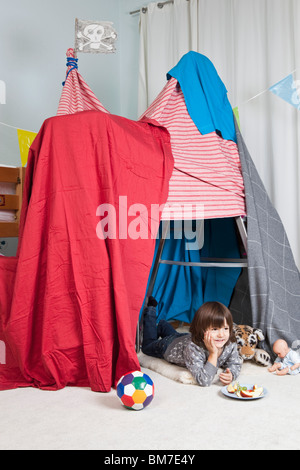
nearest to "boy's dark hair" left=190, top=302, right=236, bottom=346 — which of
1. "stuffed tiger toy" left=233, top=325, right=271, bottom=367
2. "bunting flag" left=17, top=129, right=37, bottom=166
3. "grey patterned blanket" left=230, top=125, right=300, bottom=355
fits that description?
"stuffed tiger toy" left=233, top=325, right=271, bottom=367

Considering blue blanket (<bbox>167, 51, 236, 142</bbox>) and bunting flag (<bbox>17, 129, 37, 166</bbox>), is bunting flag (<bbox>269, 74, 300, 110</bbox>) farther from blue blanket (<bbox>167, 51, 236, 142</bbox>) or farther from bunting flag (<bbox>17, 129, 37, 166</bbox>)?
bunting flag (<bbox>17, 129, 37, 166</bbox>)

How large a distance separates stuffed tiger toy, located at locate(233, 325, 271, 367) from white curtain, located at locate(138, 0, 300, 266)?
986mm

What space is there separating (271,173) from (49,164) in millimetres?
Answer: 1528

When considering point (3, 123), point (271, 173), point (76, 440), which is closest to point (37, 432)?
point (76, 440)

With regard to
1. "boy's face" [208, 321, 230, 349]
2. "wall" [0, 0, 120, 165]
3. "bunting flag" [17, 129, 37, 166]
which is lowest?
"boy's face" [208, 321, 230, 349]

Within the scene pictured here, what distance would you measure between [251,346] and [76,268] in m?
0.73

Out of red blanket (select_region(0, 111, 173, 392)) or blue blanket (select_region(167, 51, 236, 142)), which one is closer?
red blanket (select_region(0, 111, 173, 392))

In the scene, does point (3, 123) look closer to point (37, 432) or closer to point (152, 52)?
point (152, 52)

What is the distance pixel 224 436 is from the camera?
112 cm

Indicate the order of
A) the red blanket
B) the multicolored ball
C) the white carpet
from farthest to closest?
the red blanket, the multicolored ball, the white carpet

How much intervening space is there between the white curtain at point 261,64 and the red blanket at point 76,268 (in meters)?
1.30

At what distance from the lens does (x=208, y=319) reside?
5.12 ft

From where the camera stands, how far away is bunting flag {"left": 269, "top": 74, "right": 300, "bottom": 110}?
92.4 inches
